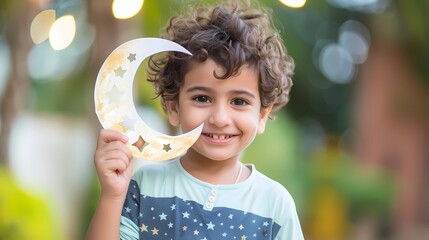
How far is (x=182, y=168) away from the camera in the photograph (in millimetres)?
2111

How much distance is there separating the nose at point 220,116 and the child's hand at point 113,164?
223 mm

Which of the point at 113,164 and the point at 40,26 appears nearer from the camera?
the point at 113,164

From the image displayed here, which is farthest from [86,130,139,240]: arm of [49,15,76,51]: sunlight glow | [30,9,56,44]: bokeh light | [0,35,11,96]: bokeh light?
[0,35,11,96]: bokeh light

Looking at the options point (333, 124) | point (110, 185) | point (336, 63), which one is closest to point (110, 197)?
point (110, 185)

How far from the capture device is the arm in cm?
195

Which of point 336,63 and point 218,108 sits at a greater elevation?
point 336,63

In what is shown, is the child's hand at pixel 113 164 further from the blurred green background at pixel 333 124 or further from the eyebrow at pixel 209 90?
the blurred green background at pixel 333 124

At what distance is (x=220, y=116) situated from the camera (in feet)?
6.54

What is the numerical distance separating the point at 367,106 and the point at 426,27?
4.70 feet

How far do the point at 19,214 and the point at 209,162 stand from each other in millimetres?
4035

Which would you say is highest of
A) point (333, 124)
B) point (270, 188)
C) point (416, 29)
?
point (416, 29)

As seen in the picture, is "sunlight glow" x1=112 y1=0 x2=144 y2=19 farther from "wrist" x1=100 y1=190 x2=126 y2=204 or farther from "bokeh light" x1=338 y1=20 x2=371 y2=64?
"bokeh light" x1=338 y1=20 x2=371 y2=64

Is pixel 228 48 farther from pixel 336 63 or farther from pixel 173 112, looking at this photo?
pixel 336 63

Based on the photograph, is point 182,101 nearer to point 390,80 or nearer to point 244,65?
point 244,65
